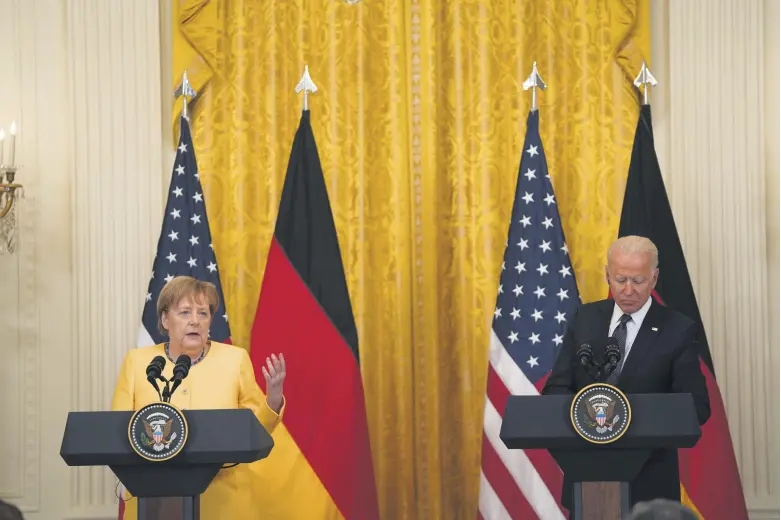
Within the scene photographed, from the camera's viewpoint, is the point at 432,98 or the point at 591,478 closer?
the point at 591,478

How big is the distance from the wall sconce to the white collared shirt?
287 centimetres

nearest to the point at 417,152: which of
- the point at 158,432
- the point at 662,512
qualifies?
the point at 158,432

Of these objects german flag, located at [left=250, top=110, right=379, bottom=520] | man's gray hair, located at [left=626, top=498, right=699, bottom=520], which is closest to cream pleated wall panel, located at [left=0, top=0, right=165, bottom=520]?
german flag, located at [left=250, top=110, right=379, bottom=520]

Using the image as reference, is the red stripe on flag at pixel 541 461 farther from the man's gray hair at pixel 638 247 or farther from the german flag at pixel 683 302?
the man's gray hair at pixel 638 247

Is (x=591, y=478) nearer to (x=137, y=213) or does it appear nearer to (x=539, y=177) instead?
(x=539, y=177)

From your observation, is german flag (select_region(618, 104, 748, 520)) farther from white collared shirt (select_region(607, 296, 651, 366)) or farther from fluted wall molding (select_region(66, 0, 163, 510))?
fluted wall molding (select_region(66, 0, 163, 510))

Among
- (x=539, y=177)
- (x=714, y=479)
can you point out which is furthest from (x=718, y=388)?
(x=539, y=177)

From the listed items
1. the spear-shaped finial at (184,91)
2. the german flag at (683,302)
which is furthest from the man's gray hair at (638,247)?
the spear-shaped finial at (184,91)

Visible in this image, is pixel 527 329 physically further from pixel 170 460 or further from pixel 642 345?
pixel 170 460

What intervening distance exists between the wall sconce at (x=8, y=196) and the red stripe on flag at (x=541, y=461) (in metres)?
2.49

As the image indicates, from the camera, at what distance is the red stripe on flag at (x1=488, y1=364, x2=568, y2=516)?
5102 mm

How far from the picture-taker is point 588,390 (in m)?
3.28

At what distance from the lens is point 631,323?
154 inches

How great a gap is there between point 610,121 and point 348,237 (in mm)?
1511
